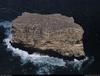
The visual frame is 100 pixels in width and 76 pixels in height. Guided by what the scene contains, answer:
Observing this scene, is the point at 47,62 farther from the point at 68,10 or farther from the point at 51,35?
the point at 68,10

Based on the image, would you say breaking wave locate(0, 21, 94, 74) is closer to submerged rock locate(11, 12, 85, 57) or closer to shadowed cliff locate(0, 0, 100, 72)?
submerged rock locate(11, 12, 85, 57)

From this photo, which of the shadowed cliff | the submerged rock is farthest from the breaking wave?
the shadowed cliff

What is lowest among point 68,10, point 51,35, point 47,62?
point 47,62

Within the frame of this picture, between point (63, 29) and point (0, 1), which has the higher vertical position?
point (0, 1)

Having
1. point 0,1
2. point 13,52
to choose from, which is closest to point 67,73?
point 13,52

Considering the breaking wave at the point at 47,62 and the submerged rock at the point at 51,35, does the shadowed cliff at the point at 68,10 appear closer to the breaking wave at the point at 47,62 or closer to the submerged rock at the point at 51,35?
the submerged rock at the point at 51,35

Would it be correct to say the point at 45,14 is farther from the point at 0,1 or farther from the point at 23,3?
the point at 0,1

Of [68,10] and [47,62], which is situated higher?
[68,10]

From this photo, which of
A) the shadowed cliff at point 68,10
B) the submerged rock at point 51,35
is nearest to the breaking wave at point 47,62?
the submerged rock at point 51,35

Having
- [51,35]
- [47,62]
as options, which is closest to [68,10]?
[51,35]
